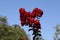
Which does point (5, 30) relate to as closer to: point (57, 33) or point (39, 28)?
point (57, 33)

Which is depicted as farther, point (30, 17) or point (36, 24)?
point (30, 17)

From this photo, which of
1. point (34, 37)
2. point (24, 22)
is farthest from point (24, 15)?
point (34, 37)

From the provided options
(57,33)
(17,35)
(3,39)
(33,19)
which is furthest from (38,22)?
(57,33)

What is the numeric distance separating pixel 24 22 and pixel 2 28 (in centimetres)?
2688

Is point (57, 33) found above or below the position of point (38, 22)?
below

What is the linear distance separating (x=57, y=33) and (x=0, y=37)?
14667 millimetres

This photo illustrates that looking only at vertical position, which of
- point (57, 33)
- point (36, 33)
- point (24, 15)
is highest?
point (24, 15)

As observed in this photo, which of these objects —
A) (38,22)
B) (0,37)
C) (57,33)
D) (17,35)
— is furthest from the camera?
(57,33)

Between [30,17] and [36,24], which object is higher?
[30,17]

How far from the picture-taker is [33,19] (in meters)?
8.42

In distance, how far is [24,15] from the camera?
28.1 ft

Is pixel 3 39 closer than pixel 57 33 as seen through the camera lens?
Yes

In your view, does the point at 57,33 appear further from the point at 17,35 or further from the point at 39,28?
the point at 39,28

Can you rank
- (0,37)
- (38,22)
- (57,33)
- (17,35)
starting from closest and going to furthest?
(38,22) < (0,37) < (17,35) < (57,33)
